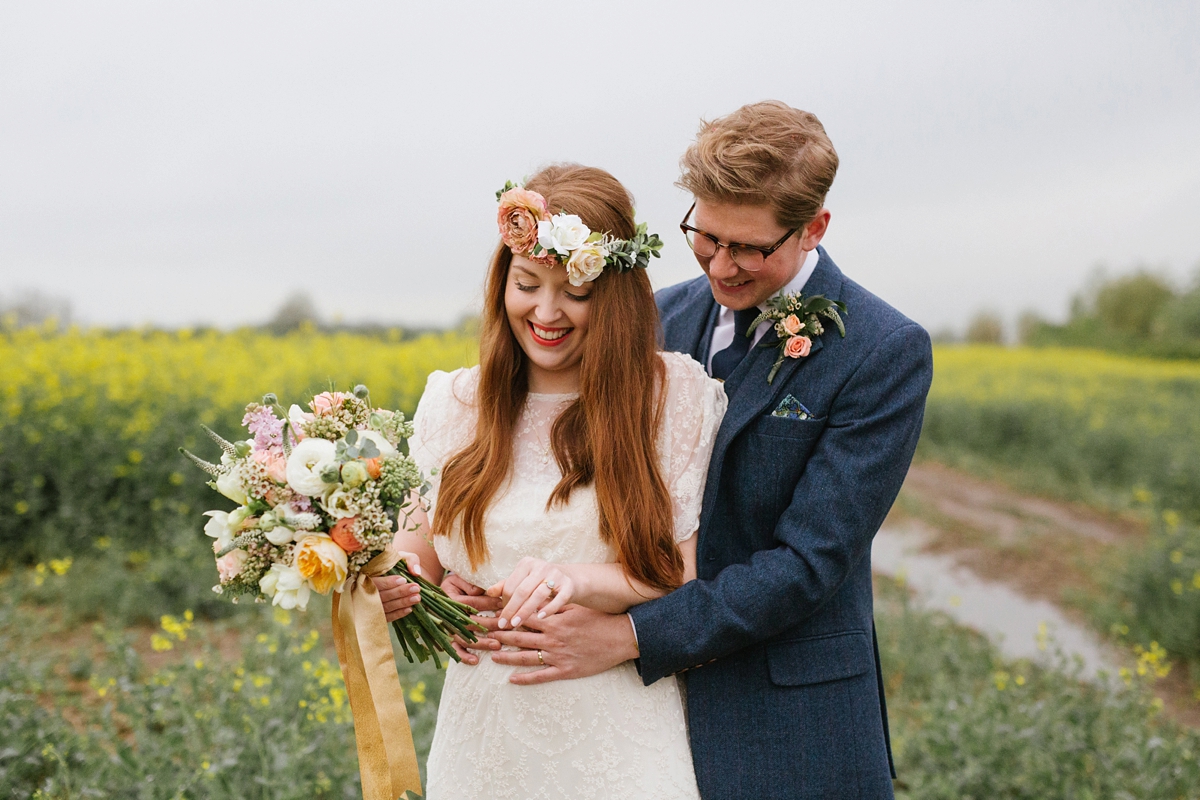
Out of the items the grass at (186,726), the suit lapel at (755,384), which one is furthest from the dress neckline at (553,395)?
the grass at (186,726)

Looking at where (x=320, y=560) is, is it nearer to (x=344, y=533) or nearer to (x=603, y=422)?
(x=344, y=533)

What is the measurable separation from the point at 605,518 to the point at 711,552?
319 mm

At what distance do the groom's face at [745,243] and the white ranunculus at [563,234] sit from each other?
0.37 meters

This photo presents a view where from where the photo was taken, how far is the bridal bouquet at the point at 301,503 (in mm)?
1738

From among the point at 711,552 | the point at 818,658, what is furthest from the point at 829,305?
the point at 818,658

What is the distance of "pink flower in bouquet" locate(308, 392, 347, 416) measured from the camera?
190cm

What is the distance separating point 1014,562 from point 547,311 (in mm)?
7005

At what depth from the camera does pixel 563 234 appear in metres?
2.14

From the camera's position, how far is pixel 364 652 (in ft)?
6.45

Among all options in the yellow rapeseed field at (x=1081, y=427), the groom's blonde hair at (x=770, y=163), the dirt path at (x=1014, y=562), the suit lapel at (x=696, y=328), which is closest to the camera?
the groom's blonde hair at (x=770, y=163)

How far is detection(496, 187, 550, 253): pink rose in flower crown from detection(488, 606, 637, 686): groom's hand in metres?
0.90

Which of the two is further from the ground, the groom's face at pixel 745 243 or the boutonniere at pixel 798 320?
the groom's face at pixel 745 243

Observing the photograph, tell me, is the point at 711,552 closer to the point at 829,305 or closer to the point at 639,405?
the point at 639,405

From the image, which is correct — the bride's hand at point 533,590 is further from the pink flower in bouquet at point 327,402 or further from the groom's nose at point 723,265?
the groom's nose at point 723,265
